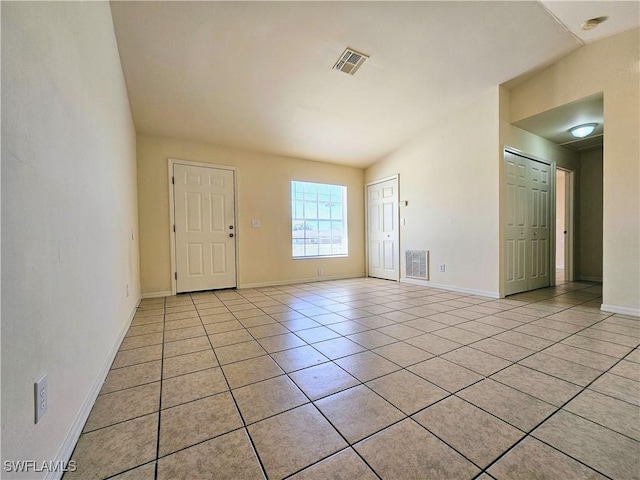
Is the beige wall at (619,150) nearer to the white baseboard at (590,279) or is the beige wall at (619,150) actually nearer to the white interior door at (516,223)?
the white interior door at (516,223)

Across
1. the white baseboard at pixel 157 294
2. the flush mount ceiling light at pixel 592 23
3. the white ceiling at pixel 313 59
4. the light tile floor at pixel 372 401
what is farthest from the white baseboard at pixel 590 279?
the white baseboard at pixel 157 294

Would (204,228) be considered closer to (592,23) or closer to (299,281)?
(299,281)

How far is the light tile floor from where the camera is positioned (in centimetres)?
104

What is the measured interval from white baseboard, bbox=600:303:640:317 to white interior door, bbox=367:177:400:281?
2.75 m

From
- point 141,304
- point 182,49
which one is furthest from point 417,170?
point 141,304

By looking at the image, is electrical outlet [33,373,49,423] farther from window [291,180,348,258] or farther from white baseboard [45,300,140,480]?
window [291,180,348,258]

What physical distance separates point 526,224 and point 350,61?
11.5ft

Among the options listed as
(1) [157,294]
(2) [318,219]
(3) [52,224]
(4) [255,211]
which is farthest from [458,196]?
(1) [157,294]

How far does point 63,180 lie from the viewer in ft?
3.84

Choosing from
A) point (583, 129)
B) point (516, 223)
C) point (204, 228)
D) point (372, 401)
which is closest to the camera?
point (372, 401)

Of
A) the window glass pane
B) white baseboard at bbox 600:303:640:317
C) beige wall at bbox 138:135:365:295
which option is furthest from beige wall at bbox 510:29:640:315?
the window glass pane

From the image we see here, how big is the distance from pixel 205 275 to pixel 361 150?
11.6ft

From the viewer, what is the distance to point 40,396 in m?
0.88

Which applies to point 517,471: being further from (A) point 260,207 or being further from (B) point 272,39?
(A) point 260,207
